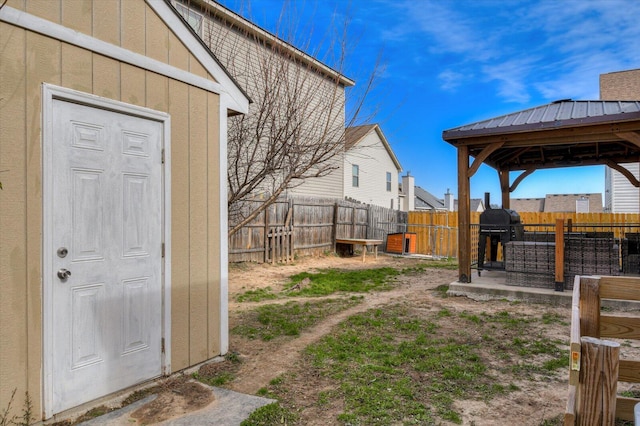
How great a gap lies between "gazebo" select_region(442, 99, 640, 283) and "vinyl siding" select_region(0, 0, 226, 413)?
4.81 meters

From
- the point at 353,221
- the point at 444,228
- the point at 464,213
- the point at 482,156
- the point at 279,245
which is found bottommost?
the point at 279,245

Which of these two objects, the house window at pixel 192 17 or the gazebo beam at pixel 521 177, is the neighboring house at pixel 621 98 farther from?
the house window at pixel 192 17

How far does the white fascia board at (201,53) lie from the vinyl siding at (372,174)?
45.6 feet

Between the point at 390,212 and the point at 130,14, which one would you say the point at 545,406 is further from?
the point at 390,212

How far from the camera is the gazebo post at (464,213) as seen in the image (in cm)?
715

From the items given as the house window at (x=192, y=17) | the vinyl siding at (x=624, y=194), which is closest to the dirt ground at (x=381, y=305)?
the house window at (x=192, y=17)

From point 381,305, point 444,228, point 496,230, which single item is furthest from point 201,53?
point 444,228

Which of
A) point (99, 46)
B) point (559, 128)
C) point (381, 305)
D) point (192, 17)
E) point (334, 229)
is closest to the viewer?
point (99, 46)

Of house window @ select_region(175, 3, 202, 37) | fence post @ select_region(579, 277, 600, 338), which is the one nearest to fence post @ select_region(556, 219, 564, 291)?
fence post @ select_region(579, 277, 600, 338)

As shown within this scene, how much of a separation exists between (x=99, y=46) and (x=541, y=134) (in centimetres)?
654

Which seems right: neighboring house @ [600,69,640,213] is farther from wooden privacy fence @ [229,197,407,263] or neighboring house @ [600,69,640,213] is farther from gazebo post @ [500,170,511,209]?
gazebo post @ [500,170,511,209]

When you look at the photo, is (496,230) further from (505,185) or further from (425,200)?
(425,200)

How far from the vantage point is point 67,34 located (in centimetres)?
282

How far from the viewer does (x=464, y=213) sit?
7141 mm
